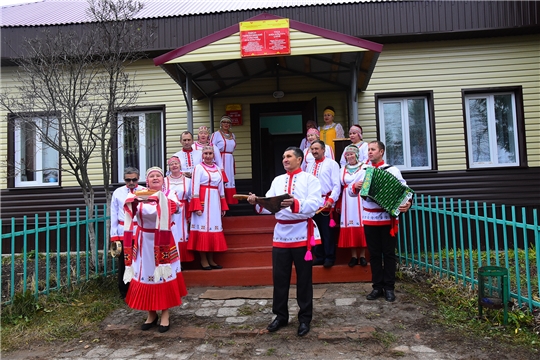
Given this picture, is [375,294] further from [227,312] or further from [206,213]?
[206,213]

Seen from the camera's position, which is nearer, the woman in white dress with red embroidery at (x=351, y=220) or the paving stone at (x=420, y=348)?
the paving stone at (x=420, y=348)

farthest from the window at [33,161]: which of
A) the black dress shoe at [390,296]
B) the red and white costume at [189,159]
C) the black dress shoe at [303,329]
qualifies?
the black dress shoe at [390,296]

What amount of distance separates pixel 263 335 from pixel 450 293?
2551 millimetres

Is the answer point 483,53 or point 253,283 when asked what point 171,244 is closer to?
point 253,283

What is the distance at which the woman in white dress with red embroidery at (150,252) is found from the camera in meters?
4.02

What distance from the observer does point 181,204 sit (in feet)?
18.9

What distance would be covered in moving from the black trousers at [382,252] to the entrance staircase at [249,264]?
28.5 inches

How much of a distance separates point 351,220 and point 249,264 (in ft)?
5.71

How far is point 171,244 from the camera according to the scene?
418cm

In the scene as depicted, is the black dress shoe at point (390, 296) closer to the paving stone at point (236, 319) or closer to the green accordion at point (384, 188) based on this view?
the green accordion at point (384, 188)

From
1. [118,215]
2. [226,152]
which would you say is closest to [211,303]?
[118,215]

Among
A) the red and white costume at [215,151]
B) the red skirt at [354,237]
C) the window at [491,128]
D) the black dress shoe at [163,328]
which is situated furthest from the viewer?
the window at [491,128]

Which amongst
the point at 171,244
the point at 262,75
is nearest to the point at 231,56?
the point at 262,75

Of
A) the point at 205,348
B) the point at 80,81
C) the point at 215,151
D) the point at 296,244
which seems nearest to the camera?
the point at 205,348
